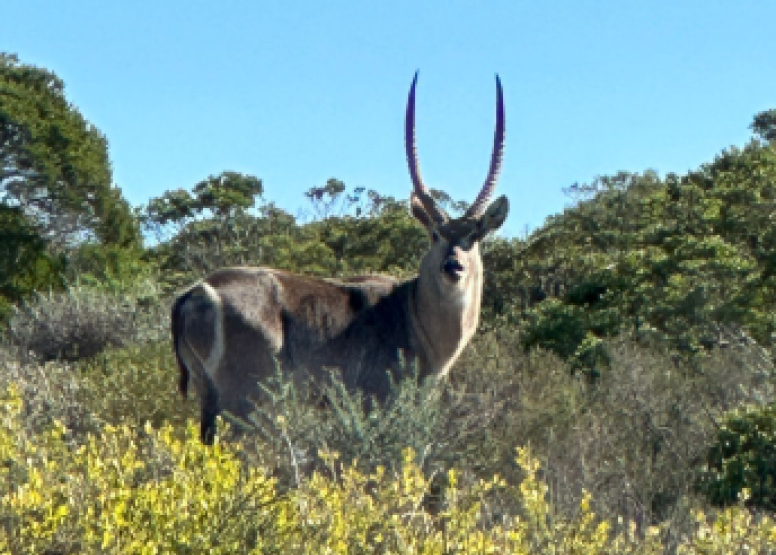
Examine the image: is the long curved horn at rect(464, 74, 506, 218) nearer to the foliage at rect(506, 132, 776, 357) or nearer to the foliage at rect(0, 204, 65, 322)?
the foliage at rect(506, 132, 776, 357)

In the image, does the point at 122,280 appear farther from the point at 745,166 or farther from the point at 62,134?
the point at 745,166

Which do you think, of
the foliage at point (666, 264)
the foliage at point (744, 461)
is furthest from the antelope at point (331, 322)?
the foliage at point (666, 264)

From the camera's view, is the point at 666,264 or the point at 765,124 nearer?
the point at 666,264

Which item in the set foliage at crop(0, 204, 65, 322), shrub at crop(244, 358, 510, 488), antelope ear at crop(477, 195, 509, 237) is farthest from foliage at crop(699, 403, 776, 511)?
foliage at crop(0, 204, 65, 322)

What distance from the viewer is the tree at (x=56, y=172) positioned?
21469mm

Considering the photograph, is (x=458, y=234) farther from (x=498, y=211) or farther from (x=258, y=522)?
(x=258, y=522)

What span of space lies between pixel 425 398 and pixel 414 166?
270 cm

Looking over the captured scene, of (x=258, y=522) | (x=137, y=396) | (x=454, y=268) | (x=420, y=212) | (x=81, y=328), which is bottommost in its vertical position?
(x=258, y=522)

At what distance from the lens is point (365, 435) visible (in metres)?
6.98

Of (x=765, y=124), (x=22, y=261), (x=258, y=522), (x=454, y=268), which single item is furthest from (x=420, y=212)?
(x=765, y=124)

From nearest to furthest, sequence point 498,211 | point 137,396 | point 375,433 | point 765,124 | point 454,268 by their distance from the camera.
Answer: point 375,433, point 454,268, point 498,211, point 137,396, point 765,124

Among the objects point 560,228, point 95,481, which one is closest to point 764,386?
point 95,481

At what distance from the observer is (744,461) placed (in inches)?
276

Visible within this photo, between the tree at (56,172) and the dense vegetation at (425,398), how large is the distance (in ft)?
0.13
